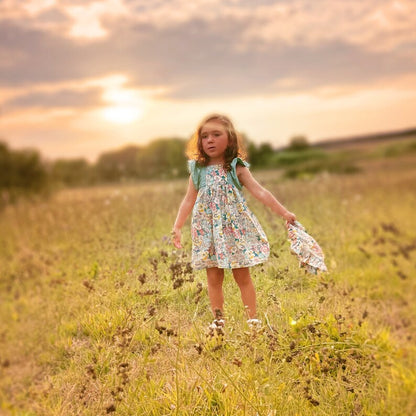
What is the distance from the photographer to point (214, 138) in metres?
3.09

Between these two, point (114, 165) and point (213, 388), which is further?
point (114, 165)

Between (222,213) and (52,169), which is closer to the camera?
(222,213)

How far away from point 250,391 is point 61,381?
5.56 feet

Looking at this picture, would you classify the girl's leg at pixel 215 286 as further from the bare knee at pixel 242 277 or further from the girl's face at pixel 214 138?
the girl's face at pixel 214 138

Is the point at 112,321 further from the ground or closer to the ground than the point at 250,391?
further from the ground

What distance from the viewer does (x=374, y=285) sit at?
18.8 ft

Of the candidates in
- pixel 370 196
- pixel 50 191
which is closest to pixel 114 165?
pixel 50 191

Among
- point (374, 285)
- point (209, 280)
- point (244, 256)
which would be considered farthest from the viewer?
point (374, 285)

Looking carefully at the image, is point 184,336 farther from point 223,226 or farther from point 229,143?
point 229,143

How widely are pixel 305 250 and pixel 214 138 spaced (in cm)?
94

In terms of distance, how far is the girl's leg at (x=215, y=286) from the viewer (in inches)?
130

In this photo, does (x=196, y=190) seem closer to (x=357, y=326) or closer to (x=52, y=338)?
(x=357, y=326)

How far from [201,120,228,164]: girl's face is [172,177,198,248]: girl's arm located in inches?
12.4

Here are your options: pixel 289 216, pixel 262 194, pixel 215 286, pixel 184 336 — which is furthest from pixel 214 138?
pixel 184 336
